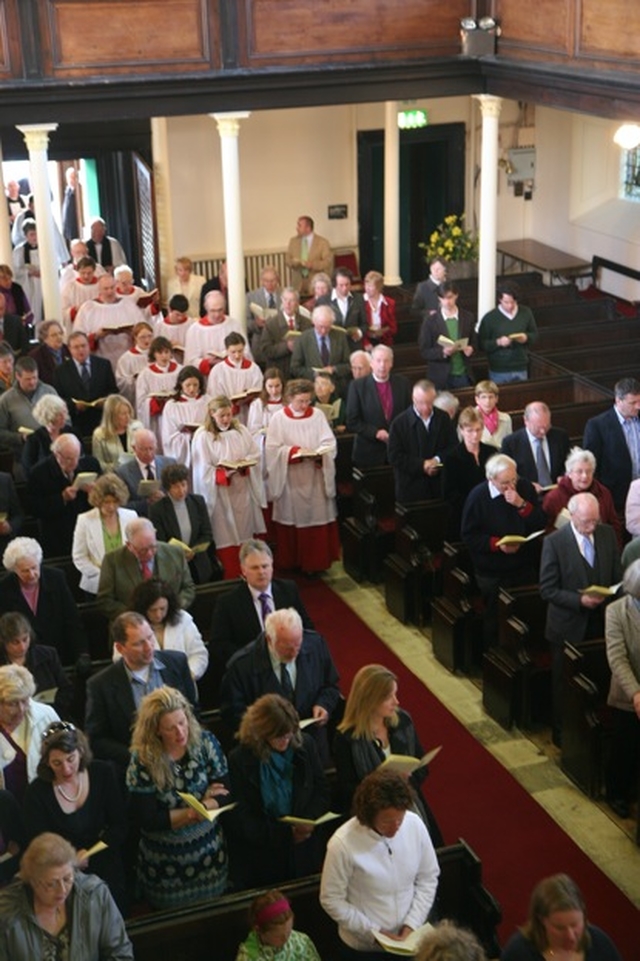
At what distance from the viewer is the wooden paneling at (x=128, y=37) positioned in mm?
12914

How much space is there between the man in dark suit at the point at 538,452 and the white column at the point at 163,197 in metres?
9.30

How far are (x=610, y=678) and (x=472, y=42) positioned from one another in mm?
7982

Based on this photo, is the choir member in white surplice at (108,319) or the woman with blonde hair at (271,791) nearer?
the woman with blonde hair at (271,791)

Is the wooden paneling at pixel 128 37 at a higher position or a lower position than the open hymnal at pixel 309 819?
higher

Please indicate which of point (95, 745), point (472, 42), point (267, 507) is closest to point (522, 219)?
point (472, 42)

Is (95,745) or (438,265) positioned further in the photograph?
(438,265)

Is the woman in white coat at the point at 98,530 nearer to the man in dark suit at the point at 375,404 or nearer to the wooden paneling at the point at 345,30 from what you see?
the man in dark suit at the point at 375,404

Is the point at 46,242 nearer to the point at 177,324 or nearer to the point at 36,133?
the point at 36,133

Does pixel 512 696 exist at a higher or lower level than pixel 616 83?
lower

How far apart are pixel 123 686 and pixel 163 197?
1251 cm

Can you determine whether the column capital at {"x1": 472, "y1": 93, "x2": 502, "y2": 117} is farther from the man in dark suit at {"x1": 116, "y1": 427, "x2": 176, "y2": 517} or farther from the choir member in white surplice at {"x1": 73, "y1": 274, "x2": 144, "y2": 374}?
the man in dark suit at {"x1": 116, "y1": 427, "x2": 176, "y2": 517}

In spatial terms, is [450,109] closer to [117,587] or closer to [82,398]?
[82,398]

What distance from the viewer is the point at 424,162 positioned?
65.3 feet

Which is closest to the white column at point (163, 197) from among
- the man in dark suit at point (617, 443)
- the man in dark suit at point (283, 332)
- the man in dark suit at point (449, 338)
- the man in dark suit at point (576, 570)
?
the man in dark suit at point (283, 332)
